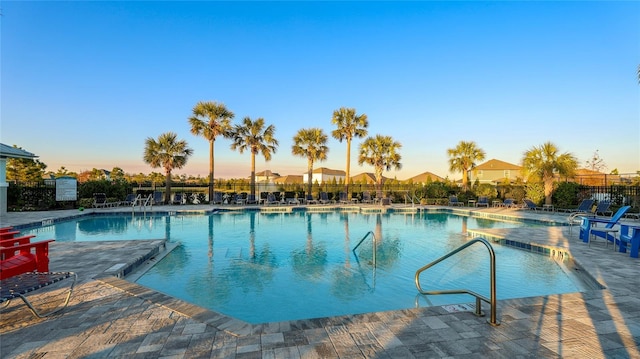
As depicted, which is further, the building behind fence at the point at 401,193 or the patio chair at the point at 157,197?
the patio chair at the point at 157,197

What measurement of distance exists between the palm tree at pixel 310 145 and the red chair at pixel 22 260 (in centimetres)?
1935

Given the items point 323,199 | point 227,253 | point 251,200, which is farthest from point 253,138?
point 227,253

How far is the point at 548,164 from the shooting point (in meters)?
16.1

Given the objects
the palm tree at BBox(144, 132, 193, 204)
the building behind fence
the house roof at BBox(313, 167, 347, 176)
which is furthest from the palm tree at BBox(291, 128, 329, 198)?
the house roof at BBox(313, 167, 347, 176)

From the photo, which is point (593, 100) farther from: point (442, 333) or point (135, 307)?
point (135, 307)

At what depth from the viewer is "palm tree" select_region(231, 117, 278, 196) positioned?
70.4 ft

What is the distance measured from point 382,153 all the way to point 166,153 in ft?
48.1

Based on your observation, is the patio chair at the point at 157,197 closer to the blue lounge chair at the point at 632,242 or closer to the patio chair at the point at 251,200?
the patio chair at the point at 251,200

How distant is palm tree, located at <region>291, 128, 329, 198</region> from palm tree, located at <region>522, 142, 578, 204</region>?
42.2 feet

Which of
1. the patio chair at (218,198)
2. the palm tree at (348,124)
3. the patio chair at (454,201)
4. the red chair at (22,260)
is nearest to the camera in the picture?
the red chair at (22,260)

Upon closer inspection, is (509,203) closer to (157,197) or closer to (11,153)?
(157,197)

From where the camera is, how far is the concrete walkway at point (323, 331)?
2.52 m

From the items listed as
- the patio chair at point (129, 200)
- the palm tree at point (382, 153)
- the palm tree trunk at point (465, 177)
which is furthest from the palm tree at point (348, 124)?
the patio chair at point (129, 200)

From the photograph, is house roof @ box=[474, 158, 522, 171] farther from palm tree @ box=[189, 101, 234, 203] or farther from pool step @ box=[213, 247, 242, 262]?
pool step @ box=[213, 247, 242, 262]
